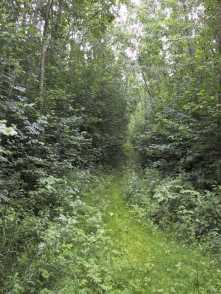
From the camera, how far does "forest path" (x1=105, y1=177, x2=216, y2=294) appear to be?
2965 millimetres

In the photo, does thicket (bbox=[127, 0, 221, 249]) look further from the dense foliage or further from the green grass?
the green grass

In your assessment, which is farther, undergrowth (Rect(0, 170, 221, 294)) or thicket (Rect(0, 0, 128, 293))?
thicket (Rect(0, 0, 128, 293))

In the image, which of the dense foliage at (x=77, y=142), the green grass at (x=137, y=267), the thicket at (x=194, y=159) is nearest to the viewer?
the green grass at (x=137, y=267)

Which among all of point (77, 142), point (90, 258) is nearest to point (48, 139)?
point (77, 142)

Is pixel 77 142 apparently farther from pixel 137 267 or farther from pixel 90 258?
pixel 137 267

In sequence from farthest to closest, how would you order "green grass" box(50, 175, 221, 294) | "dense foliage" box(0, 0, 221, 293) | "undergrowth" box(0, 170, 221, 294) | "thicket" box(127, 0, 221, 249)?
1. "thicket" box(127, 0, 221, 249)
2. "dense foliage" box(0, 0, 221, 293)
3. "green grass" box(50, 175, 221, 294)
4. "undergrowth" box(0, 170, 221, 294)

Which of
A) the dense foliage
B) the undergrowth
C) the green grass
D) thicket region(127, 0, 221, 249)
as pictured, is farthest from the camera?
thicket region(127, 0, 221, 249)

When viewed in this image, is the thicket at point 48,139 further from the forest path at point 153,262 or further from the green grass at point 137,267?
the forest path at point 153,262

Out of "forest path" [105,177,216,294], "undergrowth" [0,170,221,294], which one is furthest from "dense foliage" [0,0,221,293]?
"forest path" [105,177,216,294]

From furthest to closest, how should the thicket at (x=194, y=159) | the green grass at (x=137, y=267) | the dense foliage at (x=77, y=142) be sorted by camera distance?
1. the thicket at (x=194, y=159)
2. the dense foliage at (x=77, y=142)
3. the green grass at (x=137, y=267)

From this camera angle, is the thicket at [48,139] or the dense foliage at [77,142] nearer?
the thicket at [48,139]

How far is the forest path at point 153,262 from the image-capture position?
9.73 feet

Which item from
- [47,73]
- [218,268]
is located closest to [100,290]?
[218,268]

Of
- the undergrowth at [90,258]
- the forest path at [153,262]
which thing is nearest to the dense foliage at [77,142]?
the undergrowth at [90,258]
